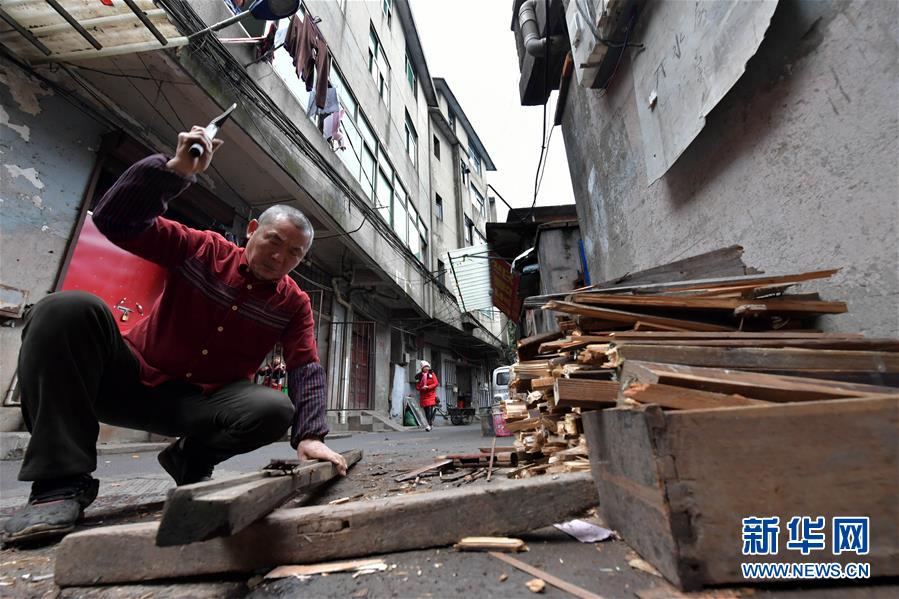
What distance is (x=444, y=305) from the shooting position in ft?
57.3

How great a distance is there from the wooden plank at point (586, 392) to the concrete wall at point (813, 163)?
145cm

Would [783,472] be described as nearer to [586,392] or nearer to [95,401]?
[586,392]

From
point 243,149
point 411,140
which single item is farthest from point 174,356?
point 411,140

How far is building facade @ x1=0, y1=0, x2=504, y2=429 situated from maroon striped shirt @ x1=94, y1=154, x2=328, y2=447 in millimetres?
4075

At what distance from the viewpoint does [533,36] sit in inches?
245

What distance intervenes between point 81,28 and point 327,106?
4.95 meters

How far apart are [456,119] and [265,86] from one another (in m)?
20.8

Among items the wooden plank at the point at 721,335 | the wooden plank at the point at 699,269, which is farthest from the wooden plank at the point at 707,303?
the wooden plank at the point at 699,269

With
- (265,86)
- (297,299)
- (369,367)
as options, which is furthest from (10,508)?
(369,367)

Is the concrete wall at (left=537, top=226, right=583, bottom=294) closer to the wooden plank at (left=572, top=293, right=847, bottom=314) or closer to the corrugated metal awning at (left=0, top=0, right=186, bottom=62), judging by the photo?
the wooden plank at (left=572, top=293, right=847, bottom=314)

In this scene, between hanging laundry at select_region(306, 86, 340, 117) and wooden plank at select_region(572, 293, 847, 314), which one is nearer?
wooden plank at select_region(572, 293, 847, 314)

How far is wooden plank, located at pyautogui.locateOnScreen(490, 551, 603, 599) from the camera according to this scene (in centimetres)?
90

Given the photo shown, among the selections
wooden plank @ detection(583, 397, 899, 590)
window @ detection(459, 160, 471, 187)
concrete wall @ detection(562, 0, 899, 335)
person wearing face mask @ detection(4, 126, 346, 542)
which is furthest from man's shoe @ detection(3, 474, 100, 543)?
window @ detection(459, 160, 471, 187)

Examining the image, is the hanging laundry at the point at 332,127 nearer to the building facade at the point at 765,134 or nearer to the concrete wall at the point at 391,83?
the concrete wall at the point at 391,83
